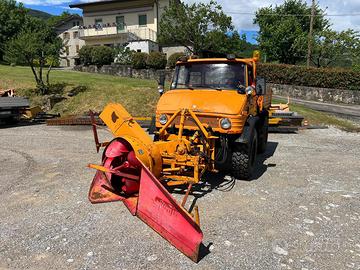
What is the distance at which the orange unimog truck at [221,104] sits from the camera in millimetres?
6266

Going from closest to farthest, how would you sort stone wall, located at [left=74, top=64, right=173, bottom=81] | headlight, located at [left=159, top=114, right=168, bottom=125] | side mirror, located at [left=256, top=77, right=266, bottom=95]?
headlight, located at [left=159, top=114, right=168, bottom=125]
side mirror, located at [left=256, top=77, right=266, bottom=95]
stone wall, located at [left=74, top=64, right=173, bottom=81]

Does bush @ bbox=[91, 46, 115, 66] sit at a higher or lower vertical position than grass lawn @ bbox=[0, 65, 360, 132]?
higher

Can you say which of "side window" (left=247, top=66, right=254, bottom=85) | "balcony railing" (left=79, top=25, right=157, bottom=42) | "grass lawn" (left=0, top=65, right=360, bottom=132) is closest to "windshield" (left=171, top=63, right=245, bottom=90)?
"side window" (left=247, top=66, right=254, bottom=85)

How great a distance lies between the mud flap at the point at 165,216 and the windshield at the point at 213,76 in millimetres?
3201

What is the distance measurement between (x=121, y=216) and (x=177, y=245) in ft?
3.99

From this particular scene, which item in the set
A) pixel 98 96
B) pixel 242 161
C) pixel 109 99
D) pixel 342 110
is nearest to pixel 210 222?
pixel 242 161

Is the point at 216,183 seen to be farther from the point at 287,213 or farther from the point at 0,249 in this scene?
the point at 0,249

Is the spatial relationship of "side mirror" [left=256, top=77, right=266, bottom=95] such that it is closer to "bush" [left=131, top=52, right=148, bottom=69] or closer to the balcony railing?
"bush" [left=131, top=52, right=148, bottom=69]

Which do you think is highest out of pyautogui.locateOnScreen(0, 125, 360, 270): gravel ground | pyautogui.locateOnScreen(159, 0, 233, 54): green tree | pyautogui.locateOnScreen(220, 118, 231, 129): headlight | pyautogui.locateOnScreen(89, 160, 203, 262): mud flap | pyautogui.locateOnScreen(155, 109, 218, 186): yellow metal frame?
pyautogui.locateOnScreen(159, 0, 233, 54): green tree

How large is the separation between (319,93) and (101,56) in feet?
62.6

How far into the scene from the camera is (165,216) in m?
4.32

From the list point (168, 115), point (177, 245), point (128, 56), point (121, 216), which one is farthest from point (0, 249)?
point (128, 56)

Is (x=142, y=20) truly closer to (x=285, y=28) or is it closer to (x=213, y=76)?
(x=285, y=28)

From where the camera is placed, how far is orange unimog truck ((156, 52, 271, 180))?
6.27m
